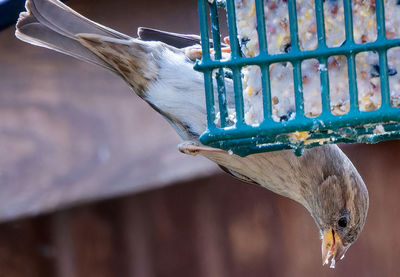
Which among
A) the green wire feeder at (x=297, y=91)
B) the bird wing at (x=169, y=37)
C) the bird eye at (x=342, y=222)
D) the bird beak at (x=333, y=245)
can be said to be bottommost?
the bird beak at (x=333, y=245)

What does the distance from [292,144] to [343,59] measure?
271mm

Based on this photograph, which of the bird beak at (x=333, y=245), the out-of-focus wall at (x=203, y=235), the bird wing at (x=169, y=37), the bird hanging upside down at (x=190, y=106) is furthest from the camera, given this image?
the out-of-focus wall at (x=203, y=235)

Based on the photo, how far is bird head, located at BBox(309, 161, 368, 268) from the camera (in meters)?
3.25

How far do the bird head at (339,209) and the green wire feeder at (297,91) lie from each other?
818 millimetres

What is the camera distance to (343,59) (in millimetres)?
2367

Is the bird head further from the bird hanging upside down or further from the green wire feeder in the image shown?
the green wire feeder

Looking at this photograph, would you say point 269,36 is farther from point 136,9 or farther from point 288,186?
point 136,9

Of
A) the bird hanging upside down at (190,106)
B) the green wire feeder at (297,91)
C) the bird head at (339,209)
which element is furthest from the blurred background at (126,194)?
the green wire feeder at (297,91)

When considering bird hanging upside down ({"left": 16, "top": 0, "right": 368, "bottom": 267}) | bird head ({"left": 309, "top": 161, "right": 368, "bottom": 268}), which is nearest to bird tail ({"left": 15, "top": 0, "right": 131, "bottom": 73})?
bird hanging upside down ({"left": 16, "top": 0, "right": 368, "bottom": 267})

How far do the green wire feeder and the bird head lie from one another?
82 centimetres

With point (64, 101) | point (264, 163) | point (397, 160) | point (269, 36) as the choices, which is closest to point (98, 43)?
point (64, 101)

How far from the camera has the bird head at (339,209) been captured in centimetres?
325

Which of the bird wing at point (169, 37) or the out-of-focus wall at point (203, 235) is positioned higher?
the bird wing at point (169, 37)

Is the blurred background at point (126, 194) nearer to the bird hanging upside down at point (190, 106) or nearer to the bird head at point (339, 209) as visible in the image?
the bird hanging upside down at point (190, 106)
